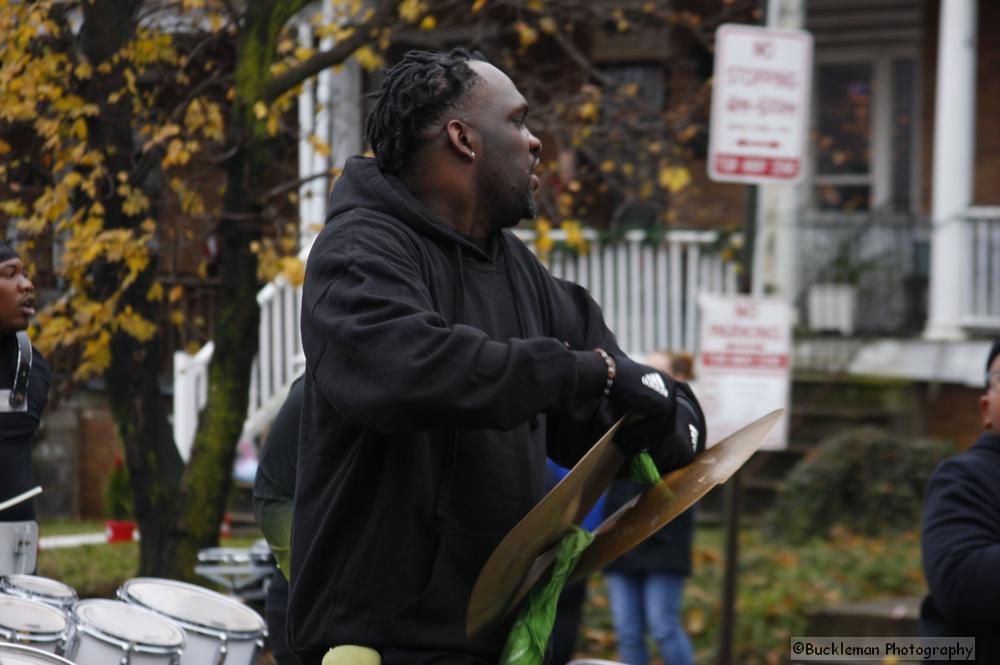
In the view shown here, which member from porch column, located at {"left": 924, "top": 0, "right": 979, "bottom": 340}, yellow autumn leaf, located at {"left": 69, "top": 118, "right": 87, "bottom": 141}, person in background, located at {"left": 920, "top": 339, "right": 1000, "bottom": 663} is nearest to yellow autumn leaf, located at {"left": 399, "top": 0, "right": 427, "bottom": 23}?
yellow autumn leaf, located at {"left": 69, "top": 118, "right": 87, "bottom": 141}

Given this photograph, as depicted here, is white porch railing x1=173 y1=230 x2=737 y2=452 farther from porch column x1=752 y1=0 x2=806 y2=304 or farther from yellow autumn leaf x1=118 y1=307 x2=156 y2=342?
yellow autumn leaf x1=118 y1=307 x2=156 y2=342

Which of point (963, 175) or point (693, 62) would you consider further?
point (693, 62)

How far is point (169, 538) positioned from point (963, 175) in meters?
8.53

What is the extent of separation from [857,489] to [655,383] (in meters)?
8.17

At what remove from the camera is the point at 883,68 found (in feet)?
52.9

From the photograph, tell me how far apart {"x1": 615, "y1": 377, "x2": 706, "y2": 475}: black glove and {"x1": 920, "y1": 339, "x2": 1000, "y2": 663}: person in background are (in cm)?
116

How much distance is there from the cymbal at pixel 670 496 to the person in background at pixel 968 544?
1112 millimetres

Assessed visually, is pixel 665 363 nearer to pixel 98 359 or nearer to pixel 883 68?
pixel 98 359

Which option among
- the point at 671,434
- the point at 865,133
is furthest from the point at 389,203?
the point at 865,133

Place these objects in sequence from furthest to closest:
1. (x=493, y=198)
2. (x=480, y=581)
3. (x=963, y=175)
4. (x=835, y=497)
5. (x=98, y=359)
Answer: (x=963, y=175) < (x=835, y=497) < (x=98, y=359) < (x=493, y=198) < (x=480, y=581)

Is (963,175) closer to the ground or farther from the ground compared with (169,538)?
farther from the ground

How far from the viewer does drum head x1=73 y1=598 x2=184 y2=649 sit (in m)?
4.27

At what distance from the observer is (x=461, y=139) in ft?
9.14

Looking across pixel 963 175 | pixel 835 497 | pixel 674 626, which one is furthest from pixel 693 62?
pixel 674 626
